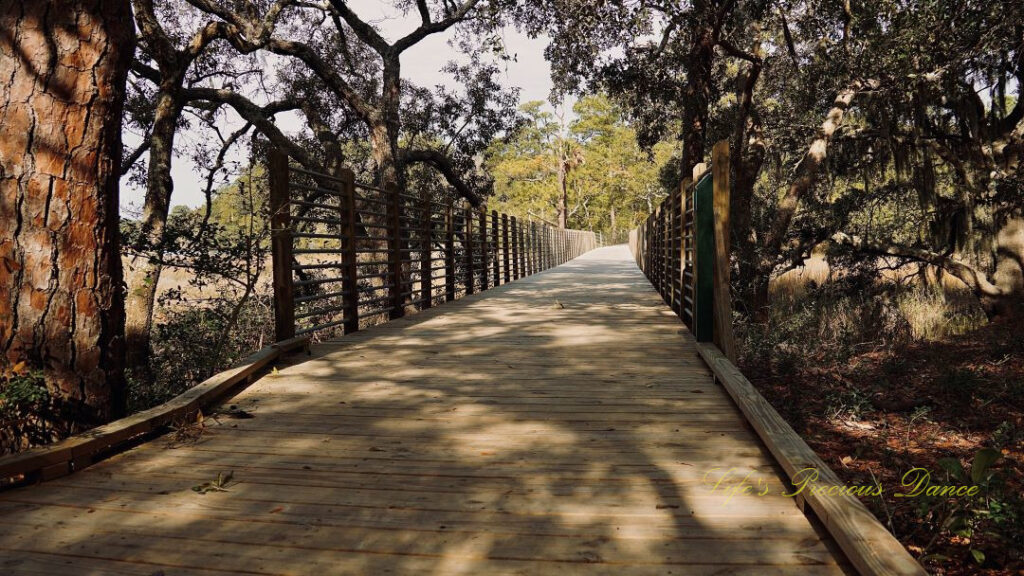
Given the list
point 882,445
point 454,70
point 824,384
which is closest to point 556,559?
point 882,445

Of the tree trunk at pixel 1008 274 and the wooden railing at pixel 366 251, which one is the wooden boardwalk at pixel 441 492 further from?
the tree trunk at pixel 1008 274

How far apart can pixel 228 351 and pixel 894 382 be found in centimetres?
793

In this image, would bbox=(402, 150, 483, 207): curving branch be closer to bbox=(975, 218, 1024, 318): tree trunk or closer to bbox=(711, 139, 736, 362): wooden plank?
bbox=(975, 218, 1024, 318): tree trunk

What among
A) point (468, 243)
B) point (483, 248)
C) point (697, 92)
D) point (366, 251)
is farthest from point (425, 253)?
point (697, 92)

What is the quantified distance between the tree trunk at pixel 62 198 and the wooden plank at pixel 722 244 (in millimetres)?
3921

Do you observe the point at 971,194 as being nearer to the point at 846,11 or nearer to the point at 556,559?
the point at 846,11

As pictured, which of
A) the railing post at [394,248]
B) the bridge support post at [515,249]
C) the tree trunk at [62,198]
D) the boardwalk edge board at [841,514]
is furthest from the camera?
the bridge support post at [515,249]

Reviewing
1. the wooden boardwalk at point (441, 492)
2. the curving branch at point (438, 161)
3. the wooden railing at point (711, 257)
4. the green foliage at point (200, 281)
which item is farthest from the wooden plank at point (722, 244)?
the curving branch at point (438, 161)

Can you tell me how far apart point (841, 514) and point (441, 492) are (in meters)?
1.41

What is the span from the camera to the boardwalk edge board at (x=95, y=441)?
2537 millimetres

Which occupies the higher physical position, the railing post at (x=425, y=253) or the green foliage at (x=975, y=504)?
the railing post at (x=425, y=253)

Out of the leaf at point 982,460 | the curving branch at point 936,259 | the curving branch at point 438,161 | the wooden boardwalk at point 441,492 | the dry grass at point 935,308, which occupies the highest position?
the curving branch at point 438,161

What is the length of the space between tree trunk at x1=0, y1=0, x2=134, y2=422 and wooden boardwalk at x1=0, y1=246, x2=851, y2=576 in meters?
0.63

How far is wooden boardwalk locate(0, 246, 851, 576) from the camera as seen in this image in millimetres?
1938
